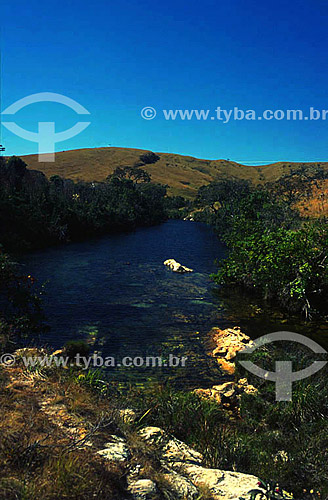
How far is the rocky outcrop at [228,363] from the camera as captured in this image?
980 centimetres

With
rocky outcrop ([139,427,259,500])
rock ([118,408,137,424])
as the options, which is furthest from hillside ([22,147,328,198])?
rocky outcrop ([139,427,259,500])

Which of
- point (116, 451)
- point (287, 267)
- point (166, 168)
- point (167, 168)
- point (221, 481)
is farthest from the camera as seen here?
point (167, 168)

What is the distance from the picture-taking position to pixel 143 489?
4367mm

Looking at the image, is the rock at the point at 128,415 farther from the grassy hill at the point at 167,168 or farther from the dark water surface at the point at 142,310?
the grassy hill at the point at 167,168

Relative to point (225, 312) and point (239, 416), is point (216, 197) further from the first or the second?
point (239, 416)

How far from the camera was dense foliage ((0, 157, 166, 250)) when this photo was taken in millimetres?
36094

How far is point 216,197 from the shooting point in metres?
67.2

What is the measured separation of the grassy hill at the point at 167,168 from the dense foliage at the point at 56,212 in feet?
180

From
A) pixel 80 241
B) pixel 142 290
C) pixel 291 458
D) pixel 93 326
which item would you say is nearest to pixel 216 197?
pixel 80 241

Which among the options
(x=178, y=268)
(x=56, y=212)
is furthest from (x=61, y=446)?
(x=56, y=212)

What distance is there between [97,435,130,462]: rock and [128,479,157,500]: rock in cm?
50

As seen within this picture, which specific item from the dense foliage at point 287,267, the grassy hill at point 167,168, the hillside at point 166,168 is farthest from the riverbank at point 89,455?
the hillside at point 166,168

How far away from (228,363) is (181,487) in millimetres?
8704
